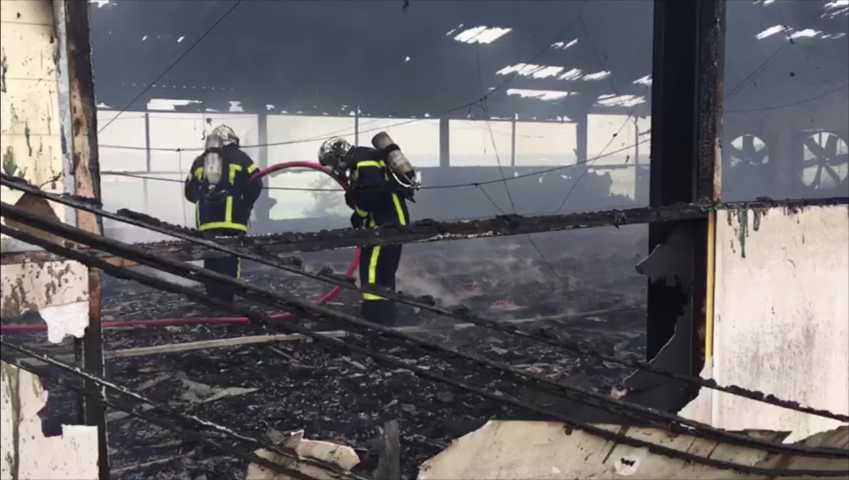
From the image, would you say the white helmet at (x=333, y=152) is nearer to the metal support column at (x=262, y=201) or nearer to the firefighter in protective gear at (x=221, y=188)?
the firefighter in protective gear at (x=221, y=188)

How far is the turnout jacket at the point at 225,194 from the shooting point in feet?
20.4

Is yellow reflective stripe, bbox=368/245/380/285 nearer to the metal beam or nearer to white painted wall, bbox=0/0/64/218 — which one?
the metal beam

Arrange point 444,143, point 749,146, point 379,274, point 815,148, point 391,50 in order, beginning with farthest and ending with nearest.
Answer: point 444,143 → point 749,146 → point 815,148 → point 391,50 → point 379,274

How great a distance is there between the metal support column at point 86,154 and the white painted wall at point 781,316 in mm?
2344

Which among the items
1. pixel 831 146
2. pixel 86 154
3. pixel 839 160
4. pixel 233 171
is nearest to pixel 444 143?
pixel 831 146

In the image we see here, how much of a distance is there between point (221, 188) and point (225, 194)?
7 cm

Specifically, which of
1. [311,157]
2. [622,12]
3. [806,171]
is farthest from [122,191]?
[806,171]

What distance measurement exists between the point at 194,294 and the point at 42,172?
48 cm

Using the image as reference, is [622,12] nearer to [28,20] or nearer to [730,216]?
[730,216]

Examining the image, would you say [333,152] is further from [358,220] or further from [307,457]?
[307,457]

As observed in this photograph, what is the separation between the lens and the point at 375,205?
225 inches

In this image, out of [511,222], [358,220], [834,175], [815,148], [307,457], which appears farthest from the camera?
[815,148]

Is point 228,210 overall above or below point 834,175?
below

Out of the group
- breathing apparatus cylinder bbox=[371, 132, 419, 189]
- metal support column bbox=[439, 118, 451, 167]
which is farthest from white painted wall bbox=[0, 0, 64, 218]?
metal support column bbox=[439, 118, 451, 167]
